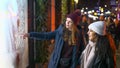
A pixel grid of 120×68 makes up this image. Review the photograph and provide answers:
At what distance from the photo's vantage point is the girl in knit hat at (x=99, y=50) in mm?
4684

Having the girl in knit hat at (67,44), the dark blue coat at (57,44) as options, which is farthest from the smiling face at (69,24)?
the dark blue coat at (57,44)

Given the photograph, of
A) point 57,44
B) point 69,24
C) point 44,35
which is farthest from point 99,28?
point 44,35

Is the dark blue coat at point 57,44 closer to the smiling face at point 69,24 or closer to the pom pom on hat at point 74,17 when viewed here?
the smiling face at point 69,24

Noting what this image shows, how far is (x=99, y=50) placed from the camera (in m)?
4.78

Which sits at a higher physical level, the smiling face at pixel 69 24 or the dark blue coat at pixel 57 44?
the smiling face at pixel 69 24

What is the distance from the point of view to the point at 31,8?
7598 millimetres

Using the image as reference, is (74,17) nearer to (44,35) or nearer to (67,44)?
(67,44)

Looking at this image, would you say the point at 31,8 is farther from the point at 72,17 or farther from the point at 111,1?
the point at 111,1

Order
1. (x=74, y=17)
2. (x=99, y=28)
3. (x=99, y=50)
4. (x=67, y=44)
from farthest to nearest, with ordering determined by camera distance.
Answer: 1. (x=74, y=17)
2. (x=67, y=44)
3. (x=99, y=28)
4. (x=99, y=50)

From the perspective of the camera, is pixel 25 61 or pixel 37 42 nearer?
pixel 25 61

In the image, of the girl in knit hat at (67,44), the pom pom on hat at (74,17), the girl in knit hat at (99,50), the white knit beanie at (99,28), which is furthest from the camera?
the pom pom on hat at (74,17)

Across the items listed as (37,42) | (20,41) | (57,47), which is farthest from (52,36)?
(37,42)

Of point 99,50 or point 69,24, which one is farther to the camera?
point 69,24

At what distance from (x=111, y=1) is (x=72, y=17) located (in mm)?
45378
